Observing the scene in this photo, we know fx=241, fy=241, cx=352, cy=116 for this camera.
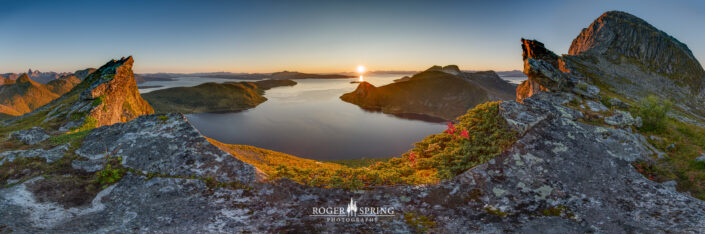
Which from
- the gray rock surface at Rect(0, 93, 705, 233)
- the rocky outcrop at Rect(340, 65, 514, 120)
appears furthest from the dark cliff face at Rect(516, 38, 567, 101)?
the rocky outcrop at Rect(340, 65, 514, 120)

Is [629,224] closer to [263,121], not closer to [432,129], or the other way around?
[432,129]

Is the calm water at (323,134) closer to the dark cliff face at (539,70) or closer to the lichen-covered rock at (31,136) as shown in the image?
the dark cliff face at (539,70)

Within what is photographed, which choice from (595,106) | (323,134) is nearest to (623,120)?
(595,106)

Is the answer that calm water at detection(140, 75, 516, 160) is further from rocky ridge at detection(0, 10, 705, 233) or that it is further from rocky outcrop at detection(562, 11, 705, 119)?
rocky ridge at detection(0, 10, 705, 233)

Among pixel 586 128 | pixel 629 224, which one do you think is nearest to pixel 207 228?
pixel 629 224

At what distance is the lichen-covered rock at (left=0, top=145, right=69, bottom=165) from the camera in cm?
1095

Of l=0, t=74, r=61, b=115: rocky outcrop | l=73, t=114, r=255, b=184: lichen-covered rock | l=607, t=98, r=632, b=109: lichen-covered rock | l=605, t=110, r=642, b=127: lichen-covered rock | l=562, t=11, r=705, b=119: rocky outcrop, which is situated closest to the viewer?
l=73, t=114, r=255, b=184: lichen-covered rock

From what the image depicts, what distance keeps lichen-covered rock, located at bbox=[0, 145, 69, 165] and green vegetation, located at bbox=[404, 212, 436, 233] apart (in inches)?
645

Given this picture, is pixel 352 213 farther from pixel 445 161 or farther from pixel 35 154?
pixel 35 154

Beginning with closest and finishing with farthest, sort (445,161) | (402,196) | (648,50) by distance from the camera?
(402,196) < (445,161) < (648,50)

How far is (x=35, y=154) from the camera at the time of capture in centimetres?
1134

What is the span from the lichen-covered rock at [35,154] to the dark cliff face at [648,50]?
59748 millimetres

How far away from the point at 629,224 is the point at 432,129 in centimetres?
11516

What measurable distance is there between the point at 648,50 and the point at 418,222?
55.1 meters
